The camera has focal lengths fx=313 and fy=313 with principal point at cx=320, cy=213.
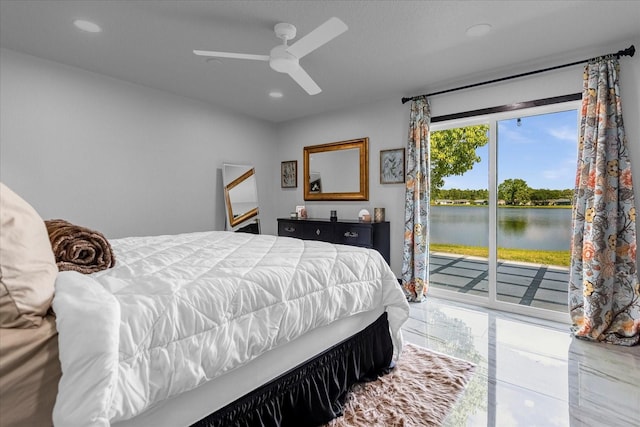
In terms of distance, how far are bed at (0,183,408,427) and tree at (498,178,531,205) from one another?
83.6 inches

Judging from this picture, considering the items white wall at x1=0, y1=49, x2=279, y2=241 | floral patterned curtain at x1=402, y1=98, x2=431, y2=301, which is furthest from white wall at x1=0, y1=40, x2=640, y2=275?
floral patterned curtain at x1=402, y1=98, x2=431, y2=301

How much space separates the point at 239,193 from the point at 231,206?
239 millimetres

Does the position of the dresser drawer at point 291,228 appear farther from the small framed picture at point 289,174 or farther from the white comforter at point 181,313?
the white comforter at point 181,313

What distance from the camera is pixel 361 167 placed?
14.0 feet

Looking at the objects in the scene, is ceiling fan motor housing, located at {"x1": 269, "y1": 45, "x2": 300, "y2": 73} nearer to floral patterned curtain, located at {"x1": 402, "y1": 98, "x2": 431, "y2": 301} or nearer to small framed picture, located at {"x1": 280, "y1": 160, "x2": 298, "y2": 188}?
floral patterned curtain, located at {"x1": 402, "y1": 98, "x2": 431, "y2": 301}

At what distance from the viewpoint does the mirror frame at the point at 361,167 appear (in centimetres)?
421

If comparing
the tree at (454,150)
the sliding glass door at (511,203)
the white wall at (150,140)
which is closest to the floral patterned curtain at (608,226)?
the white wall at (150,140)

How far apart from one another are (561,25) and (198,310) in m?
3.11

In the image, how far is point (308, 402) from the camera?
1.54m

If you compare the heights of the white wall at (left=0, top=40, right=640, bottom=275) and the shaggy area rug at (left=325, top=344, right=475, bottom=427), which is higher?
the white wall at (left=0, top=40, right=640, bottom=275)

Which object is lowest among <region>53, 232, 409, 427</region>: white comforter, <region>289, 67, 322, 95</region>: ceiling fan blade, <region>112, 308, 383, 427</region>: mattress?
<region>112, 308, 383, 427</region>: mattress

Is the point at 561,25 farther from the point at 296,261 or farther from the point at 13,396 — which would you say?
the point at 13,396

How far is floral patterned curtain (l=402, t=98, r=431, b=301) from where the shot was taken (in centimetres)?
358

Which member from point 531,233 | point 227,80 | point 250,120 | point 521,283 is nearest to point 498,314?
point 521,283
